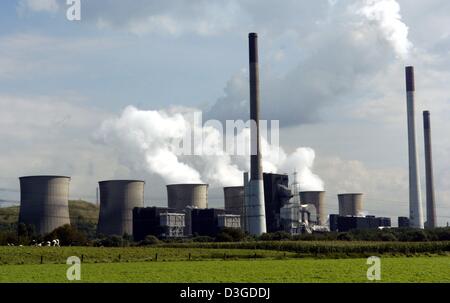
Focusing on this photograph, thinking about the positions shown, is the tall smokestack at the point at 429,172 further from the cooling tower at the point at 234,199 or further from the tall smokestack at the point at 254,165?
the tall smokestack at the point at 254,165

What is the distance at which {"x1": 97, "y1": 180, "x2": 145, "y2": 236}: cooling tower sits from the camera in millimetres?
90500

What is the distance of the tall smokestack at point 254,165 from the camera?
80.9m

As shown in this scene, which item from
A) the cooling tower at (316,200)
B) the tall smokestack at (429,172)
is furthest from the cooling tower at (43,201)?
the tall smokestack at (429,172)

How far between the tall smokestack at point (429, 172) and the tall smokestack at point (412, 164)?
7.94 m

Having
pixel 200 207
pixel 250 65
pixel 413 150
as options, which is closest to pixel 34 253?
pixel 250 65

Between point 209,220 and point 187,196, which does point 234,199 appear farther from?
point 209,220

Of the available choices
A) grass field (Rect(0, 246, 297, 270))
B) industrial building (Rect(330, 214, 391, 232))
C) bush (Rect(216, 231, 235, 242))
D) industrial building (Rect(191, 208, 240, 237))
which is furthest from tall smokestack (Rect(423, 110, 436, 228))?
grass field (Rect(0, 246, 297, 270))

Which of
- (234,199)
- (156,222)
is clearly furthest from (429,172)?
(156,222)

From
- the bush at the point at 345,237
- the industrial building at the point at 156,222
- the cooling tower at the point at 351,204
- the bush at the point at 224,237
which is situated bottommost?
the bush at the point at 345,237

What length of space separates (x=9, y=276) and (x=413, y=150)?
79.4 meters

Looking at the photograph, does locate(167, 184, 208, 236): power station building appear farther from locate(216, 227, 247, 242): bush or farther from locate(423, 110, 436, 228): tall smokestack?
locate(423, 110, 436, 228): tall smokestack
